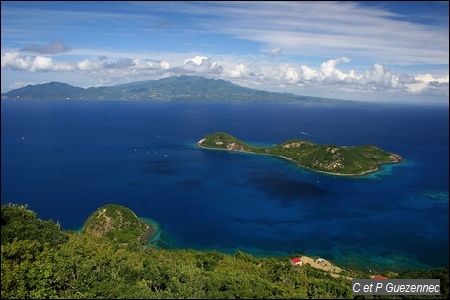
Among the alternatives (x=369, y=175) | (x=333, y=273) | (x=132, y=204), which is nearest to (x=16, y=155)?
(x=132, y=204)

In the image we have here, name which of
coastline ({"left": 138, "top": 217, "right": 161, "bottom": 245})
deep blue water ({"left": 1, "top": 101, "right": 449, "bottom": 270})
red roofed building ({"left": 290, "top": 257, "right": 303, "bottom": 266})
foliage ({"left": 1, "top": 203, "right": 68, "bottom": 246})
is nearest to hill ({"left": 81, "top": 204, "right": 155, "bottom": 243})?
coastline ({"left": 138, "top": 217, "right": 161, "bottom": 245})

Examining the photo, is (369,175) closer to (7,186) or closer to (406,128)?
(7,186)

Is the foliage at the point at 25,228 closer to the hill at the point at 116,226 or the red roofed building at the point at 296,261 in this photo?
the hill at the point at 116,226

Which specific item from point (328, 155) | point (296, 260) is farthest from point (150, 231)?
point (328, 155)

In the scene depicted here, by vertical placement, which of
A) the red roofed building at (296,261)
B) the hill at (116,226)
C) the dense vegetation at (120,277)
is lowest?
the red roofed building at (296,261)

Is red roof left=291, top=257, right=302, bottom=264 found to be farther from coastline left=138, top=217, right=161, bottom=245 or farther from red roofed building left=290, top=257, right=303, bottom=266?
coastline left=138, top=217, right=161, bottom=245

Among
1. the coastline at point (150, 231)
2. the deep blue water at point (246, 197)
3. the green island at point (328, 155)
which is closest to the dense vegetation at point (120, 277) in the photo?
the deep blue water at point (246, 197)
